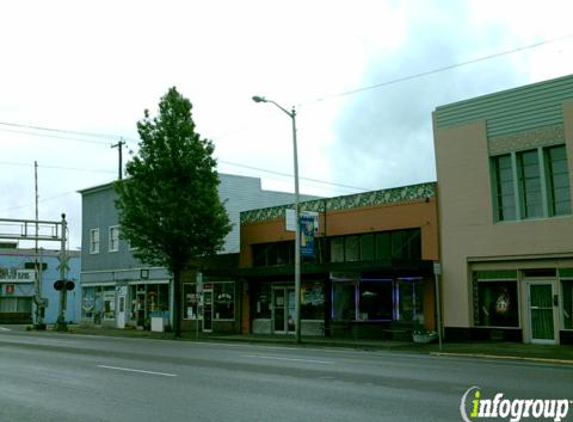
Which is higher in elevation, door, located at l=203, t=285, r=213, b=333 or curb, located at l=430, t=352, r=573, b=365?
door, located at l=203, t=285, r=213, b=333

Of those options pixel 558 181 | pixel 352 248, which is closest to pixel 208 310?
pixel 352 248

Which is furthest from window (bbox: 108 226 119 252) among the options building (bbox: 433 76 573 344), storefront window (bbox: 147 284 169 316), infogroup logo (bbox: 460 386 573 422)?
infogroup logo (bbox: 460 386 573 422)

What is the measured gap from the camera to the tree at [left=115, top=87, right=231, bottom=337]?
32094 millimetres

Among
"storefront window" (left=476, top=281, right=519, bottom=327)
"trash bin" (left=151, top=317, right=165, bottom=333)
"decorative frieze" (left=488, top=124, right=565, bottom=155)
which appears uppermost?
"decorative frieze" (left=488, top=124, right=565, bottom=155)

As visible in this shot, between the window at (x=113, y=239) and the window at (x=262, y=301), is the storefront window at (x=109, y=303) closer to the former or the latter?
the window at (x=113, y=239)

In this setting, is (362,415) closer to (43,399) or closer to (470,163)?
(43,399)

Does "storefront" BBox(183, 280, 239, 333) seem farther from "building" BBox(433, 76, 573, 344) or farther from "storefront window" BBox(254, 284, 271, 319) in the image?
"building" BBox(433, 76, 573, 344)

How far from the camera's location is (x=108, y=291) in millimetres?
44906

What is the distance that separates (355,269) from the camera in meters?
27.3

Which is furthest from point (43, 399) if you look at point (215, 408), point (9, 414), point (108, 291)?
point (108, 291)

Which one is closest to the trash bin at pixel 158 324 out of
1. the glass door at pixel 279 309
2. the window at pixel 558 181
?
the glass door at pixel 279 309

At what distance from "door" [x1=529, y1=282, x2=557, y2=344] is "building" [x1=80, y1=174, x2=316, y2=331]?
15.1m

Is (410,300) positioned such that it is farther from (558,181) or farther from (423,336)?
(558,181)

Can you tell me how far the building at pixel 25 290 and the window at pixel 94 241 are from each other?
13.7 metres
